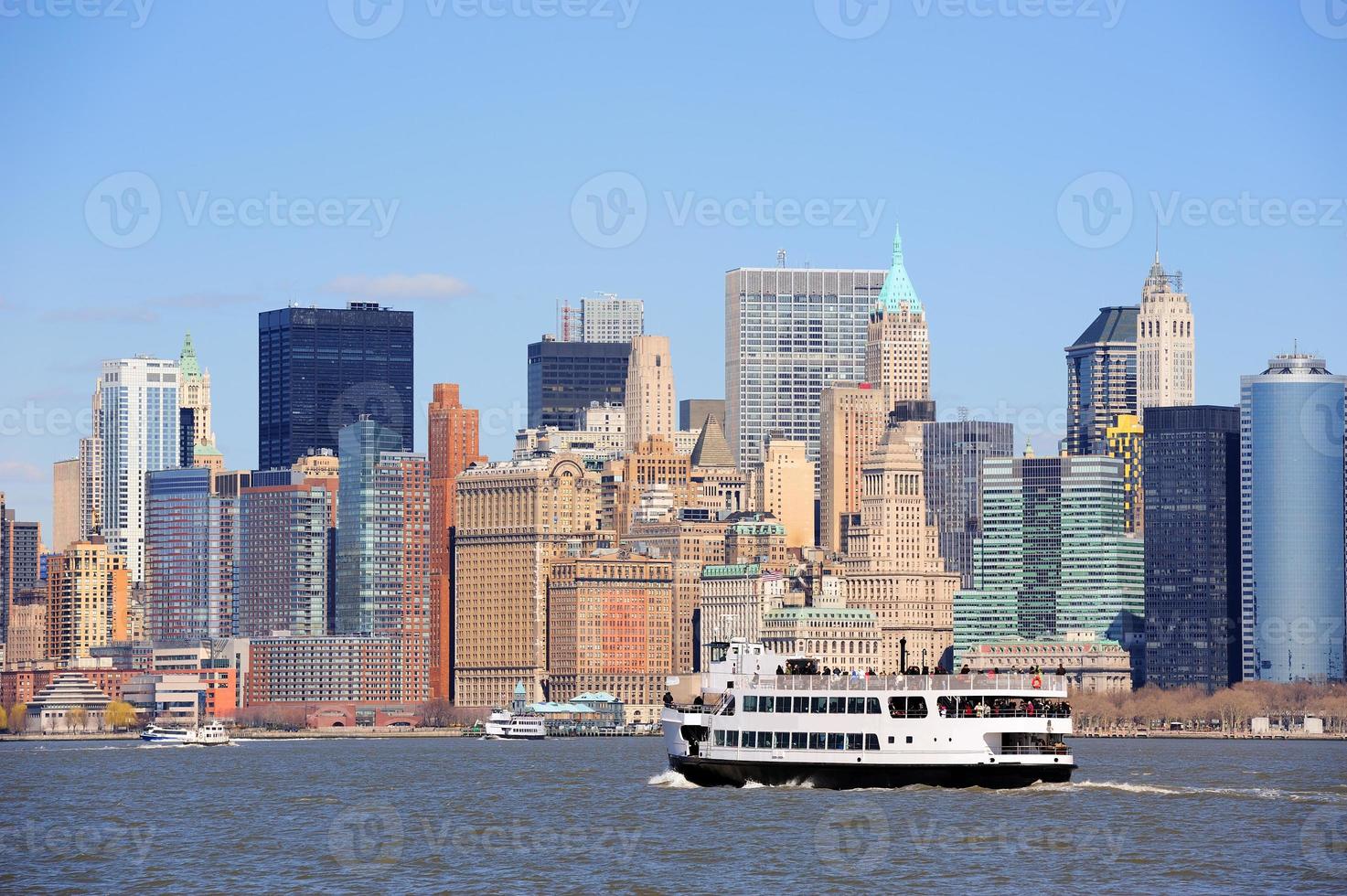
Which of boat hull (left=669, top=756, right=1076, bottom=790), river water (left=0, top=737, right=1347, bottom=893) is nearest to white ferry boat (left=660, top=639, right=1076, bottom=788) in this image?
boat hull (left=669, top=756, right=1076, bottom=790)

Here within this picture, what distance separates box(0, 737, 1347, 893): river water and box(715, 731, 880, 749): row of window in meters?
2.54

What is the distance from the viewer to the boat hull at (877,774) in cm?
13812

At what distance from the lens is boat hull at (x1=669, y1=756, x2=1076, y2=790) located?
13812 centimetres

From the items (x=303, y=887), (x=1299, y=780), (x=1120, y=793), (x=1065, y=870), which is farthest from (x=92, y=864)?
(x=1299, y=780)

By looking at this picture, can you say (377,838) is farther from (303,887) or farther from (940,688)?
(940,688)

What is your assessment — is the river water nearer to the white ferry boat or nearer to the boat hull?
the boat hull

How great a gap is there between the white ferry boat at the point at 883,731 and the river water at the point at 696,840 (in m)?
1.41

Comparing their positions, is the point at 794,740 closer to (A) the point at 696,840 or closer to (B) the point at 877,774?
(B) the point at 877,774

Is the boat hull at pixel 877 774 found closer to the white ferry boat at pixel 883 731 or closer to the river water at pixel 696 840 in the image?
the white ferry boat at pixel 883 731

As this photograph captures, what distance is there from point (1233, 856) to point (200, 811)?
5882 cm

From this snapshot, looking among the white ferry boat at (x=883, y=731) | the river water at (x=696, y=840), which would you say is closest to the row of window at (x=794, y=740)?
the white ferry boat at (x=883, y=731)

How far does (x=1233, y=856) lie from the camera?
116 m

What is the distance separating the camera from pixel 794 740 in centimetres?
14225

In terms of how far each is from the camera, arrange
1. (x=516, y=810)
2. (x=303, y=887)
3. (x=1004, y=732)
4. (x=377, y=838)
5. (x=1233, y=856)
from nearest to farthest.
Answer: (x=303, y=887) < (x=1233, y=856) < (x=377, y=838) < (x=1004, y=732) < (x=516, y=810)
